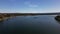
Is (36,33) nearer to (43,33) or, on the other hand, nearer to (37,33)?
(37,33)

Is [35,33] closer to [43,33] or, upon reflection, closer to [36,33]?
[36,33]

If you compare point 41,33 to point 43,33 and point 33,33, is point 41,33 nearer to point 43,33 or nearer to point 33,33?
point 43,33

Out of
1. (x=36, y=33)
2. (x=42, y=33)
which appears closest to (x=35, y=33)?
(x=36, y=33)

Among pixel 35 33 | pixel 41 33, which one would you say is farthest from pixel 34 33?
pixel 41 33

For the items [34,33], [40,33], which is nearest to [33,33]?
[34,33]

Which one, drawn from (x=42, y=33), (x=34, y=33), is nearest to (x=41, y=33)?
(x=42, y=33)

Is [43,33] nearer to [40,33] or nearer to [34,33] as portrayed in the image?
[40,33]
